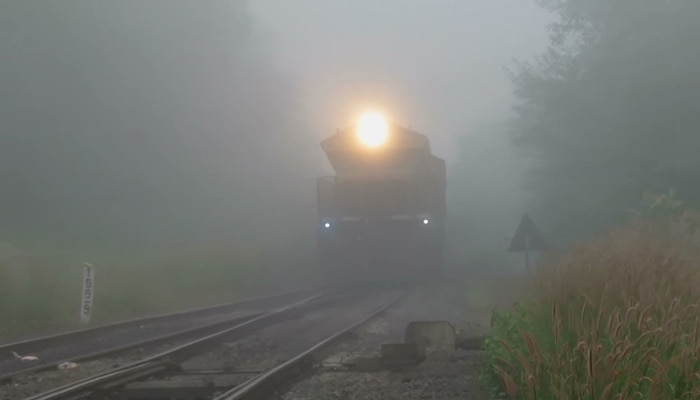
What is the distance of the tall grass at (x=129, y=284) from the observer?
17.5 meters

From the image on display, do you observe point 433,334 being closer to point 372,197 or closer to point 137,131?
point 372,197

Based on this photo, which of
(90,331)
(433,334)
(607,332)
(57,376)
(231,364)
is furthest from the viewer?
(90,331)

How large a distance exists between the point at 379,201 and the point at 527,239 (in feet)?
32.0

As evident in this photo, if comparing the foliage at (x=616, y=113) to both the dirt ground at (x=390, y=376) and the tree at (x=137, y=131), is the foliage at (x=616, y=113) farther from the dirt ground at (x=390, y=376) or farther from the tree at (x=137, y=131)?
the tree at (x=137, y=131)

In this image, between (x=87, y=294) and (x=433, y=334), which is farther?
(x=87, y=294)

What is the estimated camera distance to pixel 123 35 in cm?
3962

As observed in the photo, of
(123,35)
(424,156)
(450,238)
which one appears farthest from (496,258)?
(123,35)

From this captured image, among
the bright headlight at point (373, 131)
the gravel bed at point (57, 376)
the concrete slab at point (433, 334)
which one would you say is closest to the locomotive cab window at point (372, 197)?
the bright headlight at point (373, 131)

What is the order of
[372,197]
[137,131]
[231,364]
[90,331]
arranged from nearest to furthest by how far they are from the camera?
[231,364] → [90,331] → [372,197] → [137,131]

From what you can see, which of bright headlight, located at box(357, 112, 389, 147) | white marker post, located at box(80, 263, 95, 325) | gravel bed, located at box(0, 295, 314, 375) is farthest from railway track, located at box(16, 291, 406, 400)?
bright headlight, located at box(357, 112, 389, 147)

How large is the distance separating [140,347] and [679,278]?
8.60 meters

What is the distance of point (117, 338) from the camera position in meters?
14.5

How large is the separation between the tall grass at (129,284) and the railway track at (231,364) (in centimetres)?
459

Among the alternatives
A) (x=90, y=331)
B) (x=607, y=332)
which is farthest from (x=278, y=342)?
(x=607, y=332)
